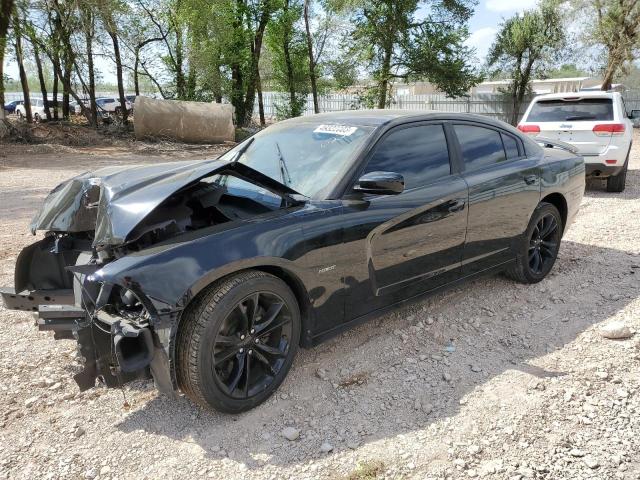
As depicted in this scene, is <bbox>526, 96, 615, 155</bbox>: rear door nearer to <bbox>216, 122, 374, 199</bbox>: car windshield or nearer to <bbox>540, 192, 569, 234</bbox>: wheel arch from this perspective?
<bbox>540, 192, 569, 234</bbox>: wheel arch

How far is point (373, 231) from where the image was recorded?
133 inches

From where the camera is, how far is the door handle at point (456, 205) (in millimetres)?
3857

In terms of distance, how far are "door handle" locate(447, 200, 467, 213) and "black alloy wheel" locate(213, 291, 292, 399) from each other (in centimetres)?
153

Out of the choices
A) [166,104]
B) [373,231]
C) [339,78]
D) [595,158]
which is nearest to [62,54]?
[166,104]

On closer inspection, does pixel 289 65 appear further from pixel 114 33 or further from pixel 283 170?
pixel 283 170

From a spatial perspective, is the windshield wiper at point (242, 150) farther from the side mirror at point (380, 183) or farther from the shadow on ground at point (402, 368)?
the shadow on ground at point (402, 368)

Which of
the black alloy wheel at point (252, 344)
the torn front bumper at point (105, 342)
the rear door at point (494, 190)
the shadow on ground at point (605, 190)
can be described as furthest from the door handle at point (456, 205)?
the shadow on ground at point (605, 190)

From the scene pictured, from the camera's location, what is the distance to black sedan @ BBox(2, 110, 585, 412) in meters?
2.65

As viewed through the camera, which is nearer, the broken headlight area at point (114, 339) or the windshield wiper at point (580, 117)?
the broken headlight area at point (114, 339)

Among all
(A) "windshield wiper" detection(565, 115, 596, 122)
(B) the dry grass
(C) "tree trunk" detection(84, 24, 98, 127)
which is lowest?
(B) the dry grass

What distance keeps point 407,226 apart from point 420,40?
21932 mm

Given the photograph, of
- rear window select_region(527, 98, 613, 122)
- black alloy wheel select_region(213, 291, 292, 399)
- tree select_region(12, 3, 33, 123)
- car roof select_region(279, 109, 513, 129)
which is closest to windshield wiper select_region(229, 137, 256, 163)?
car roof select_region(279, 109, 513, 129)

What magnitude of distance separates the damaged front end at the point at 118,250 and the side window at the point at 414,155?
0.76m

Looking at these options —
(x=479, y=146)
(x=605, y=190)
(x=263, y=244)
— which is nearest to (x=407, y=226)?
(x=263, y=244)
